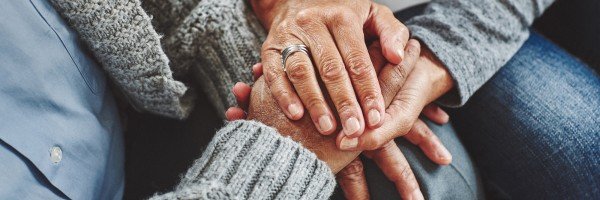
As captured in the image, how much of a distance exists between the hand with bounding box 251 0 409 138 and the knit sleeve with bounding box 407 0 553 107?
7 cm

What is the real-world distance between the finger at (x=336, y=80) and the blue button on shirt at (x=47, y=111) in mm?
304

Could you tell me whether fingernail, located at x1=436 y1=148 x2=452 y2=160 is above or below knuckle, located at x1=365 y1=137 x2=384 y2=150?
below

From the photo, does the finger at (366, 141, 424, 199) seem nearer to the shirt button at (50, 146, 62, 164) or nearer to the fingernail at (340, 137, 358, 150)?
the fingernail at (340, 137, 358, 150)

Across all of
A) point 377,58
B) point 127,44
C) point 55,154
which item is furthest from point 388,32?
point 55,154

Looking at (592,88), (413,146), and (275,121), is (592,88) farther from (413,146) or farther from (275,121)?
(275,121)

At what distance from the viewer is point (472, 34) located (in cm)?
78

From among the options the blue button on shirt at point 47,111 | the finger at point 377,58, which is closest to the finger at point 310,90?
the finger at point 377,58

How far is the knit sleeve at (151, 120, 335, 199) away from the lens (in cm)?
57

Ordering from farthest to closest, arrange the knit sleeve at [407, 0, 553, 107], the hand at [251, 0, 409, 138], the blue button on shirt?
the knit sleeve at [407, 0, 553, 107] < the hand at [251, 0, 409, 138] < the blue button on shirt

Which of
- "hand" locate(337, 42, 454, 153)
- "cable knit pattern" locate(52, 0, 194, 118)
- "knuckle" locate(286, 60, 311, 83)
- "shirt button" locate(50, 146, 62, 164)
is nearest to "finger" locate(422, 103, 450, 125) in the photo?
"hand" locate(337, 42, 454, 153)

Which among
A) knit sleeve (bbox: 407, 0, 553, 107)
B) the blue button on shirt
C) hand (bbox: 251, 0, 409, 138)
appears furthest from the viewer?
knit sleeve (bbox: 407, 0, 553, 107)

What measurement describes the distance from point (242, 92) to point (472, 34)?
0.37 metres

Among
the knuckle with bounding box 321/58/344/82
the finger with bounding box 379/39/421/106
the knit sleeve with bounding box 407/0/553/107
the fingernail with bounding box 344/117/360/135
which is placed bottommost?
the knit sleeve with bounding box 407/0/553/107

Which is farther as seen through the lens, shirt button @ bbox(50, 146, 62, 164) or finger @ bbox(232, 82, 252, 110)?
finger @ bbox(232, 82, 252, 110)
